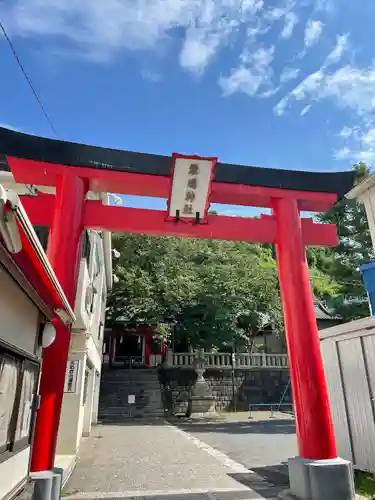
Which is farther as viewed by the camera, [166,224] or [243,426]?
[243,426]

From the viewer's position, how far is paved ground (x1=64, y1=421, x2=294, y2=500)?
20.5ft

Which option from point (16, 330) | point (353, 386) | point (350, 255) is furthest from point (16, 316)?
point (350, 255)

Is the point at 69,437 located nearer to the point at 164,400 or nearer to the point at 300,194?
the point at 300,194

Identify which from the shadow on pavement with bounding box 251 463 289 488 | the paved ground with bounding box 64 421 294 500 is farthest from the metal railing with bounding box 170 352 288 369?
the shadow on pavement with bounding box 251 463 289 488

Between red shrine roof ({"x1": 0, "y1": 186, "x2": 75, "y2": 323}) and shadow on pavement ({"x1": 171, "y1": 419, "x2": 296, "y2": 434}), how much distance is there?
12.9m

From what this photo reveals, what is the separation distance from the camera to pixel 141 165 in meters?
6.53

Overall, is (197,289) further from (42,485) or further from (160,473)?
(42,485)

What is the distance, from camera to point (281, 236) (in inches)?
273

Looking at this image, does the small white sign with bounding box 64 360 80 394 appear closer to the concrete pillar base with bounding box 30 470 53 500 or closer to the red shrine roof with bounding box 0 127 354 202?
the concrete pillar base with bounding box 30 470 53 500

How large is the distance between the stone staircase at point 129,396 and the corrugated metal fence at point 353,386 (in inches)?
546

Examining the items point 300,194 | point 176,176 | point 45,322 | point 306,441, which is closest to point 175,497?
point 306,441

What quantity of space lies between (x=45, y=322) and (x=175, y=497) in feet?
12.2

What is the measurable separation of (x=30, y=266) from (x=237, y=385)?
2197 cm

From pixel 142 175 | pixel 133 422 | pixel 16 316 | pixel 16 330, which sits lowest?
pixel 133 422
